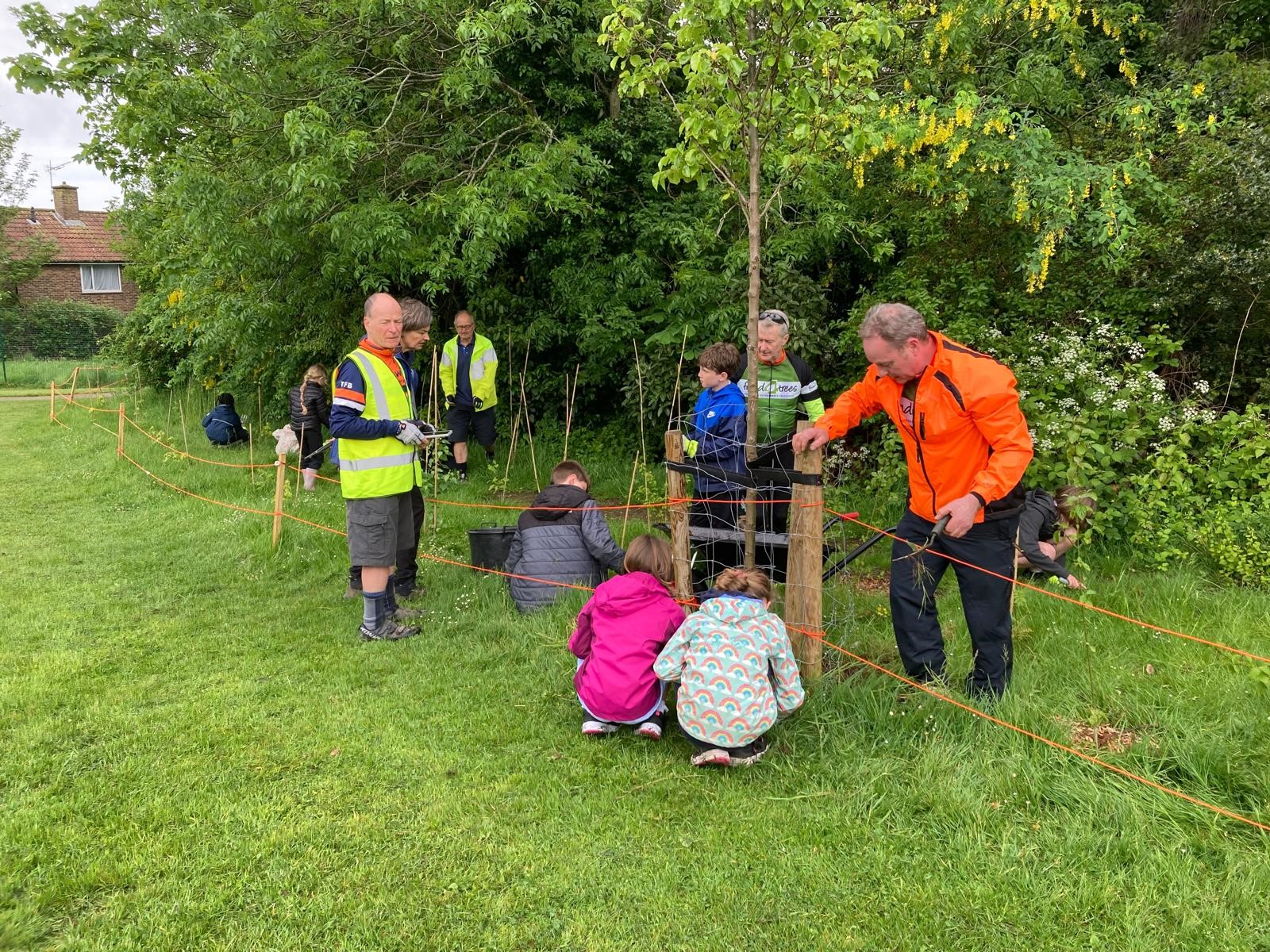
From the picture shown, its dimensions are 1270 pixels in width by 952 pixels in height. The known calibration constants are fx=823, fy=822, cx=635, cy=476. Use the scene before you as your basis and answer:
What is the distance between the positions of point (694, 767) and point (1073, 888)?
143 centimetres

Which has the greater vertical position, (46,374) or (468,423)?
(46,374)

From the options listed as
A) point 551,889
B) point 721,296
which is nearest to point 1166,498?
point 721,296

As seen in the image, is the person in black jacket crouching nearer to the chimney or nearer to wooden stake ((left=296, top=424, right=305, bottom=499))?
wooden stake ((left=296, top=424, right=305, bottom=499))

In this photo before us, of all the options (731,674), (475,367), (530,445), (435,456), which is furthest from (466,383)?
(731,674)

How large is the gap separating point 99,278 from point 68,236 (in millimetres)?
2284

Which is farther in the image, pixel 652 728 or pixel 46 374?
pixel 46 374

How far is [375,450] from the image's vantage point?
191 inches

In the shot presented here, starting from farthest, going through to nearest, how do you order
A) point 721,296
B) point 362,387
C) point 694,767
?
point 721,296 < point 362,387 < point 694,767

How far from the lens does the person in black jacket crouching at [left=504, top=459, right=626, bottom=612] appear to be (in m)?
4.98

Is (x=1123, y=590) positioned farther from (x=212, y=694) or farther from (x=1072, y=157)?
(x=212, y=694)

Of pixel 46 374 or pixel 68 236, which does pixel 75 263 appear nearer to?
pixel 68 236

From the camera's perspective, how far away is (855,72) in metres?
3.50

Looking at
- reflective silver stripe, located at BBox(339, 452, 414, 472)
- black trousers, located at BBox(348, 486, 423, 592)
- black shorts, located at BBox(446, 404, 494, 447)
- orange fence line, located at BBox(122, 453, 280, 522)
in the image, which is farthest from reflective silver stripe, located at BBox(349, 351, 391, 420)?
black shorts, located at BBox(446, 404, 494, 447)

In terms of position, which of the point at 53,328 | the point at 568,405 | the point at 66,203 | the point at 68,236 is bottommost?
the point at 568,405
